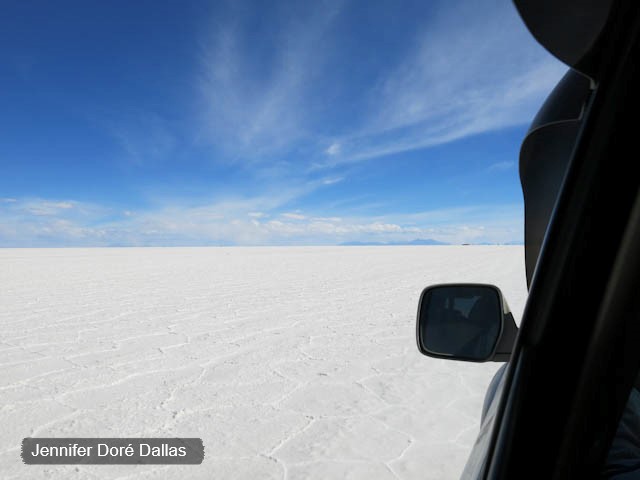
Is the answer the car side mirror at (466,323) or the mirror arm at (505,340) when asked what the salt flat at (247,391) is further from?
the mirror arm at (505,340)

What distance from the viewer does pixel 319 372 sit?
3.34 m

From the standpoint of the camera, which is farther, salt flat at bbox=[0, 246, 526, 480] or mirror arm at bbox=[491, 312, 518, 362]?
salt flat at bbox=[0, 246, 526, 480]

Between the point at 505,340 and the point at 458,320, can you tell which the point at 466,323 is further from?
the point at 505,340

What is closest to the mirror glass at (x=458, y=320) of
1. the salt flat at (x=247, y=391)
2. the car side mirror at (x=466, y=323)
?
the car side mirror at (x=466, y=323)

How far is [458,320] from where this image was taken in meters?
1.22

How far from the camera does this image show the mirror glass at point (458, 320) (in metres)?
1.11

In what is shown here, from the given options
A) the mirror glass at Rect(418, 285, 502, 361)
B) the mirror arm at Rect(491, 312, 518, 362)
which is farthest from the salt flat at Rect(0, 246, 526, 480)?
the mirror arm at Rect(491, 312, 518, 362)

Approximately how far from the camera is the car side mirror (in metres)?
1.04

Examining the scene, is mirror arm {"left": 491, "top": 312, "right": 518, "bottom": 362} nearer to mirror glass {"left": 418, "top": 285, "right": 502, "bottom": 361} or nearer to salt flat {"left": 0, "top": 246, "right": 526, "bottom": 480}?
mirror glass {"left": 418, "top": 285, "right": 502, "bottom": 361}

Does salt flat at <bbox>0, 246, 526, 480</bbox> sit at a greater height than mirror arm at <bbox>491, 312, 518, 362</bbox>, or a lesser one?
lesser

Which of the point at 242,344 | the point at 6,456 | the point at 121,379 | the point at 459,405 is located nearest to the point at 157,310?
the point at 242,344

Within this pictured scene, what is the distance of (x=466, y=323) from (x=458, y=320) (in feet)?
0.09

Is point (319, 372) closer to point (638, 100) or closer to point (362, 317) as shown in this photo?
point (362, 317)

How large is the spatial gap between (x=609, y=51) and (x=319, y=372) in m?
3.21
